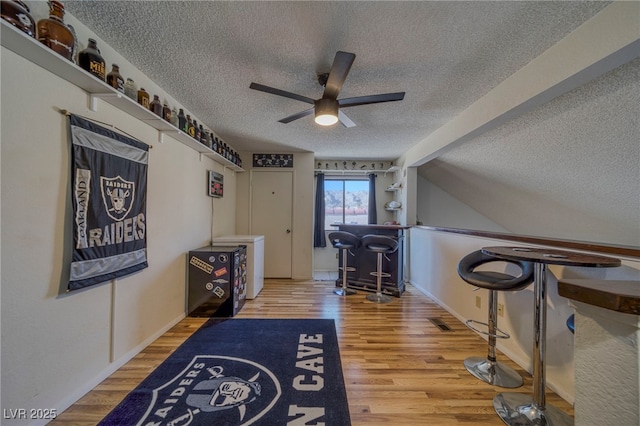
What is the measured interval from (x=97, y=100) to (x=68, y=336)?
1.56 m

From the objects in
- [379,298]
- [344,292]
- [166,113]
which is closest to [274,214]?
[344,292]

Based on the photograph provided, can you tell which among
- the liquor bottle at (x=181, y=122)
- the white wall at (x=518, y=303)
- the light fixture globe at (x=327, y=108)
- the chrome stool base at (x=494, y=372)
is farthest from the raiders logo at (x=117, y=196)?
the white wall at (x=518, y=303)

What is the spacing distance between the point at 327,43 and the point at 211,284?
8.82 ft

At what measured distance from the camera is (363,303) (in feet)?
11.0

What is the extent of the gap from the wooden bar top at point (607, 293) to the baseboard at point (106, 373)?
2.54 metres

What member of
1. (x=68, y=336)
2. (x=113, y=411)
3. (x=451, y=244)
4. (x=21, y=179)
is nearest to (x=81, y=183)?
(x=21, y=179)

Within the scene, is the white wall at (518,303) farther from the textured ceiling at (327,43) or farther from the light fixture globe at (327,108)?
the light fixture globe at (327,108)

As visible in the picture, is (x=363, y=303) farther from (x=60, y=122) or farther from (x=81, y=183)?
(x=60, y=122)

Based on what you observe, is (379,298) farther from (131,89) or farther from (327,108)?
(131,89)

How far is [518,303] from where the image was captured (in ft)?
6.61

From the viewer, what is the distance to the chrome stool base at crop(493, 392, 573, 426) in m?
1.42

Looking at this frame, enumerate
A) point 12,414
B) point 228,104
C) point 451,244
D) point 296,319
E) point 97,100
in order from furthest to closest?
point 451,244 → point 296,319 → point 228,104 → point 97,100 → point 12,414

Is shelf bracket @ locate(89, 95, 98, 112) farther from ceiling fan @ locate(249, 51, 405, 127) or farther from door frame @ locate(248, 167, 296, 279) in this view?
door frame @ locate(248, 167, 296, 279)

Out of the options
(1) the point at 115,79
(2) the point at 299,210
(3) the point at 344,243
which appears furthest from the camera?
(2) the point at 299,210
